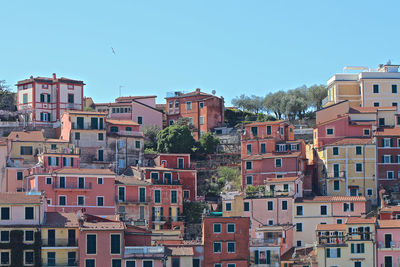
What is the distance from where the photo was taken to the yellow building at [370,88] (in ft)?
362

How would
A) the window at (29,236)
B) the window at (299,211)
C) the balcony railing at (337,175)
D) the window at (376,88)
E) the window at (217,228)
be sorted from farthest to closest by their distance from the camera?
the window at (376,88) → the balcony railing at (337,175) → the window at (299,211) → the window at (217,228) → the window at (29,236)

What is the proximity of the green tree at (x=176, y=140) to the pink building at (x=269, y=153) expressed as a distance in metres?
7.88

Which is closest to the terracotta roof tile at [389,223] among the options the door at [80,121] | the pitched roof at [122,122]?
the pitched roof at [122,122]

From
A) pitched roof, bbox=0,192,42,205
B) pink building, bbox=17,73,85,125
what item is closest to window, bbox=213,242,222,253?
pitched roof, bbox=0,192,42,205

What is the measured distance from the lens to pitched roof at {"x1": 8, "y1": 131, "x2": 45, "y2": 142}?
102m

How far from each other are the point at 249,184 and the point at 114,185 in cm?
1260

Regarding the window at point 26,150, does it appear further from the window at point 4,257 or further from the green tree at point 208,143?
the window at point 4,257

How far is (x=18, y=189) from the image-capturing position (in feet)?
322

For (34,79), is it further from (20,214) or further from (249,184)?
(20,214)

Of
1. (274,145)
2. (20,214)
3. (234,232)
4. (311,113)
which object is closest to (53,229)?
(20,214)

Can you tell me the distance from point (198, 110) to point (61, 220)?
4055cm

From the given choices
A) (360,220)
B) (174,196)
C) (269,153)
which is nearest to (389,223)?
(360,220)

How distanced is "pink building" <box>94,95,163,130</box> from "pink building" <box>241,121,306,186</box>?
1795 centimetres

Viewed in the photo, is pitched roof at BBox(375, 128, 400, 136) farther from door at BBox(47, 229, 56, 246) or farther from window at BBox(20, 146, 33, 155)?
door at BBox(47, 229, 56, 246)
